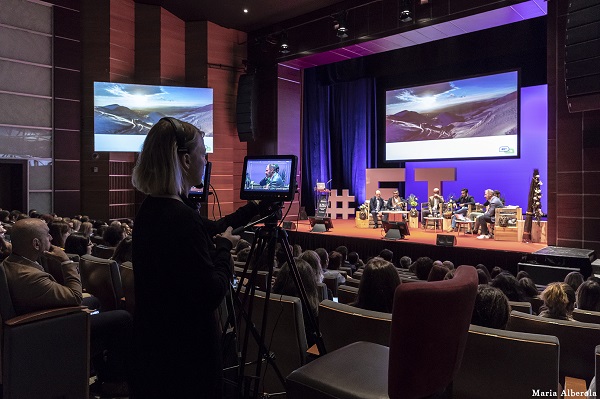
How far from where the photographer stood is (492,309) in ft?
6.82

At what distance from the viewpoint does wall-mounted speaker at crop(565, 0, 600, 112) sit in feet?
16.7

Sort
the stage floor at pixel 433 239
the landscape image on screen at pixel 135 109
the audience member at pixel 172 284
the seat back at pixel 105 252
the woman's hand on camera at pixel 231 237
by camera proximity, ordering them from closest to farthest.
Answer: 1. the audience member at pixel 172 284
2. the woman's hand on camera at pixel 231 237
3. the seat back at pixel 105 252
4. the stage floor at pixel 433 239
5. the landscape image on screen at pixel 135 109

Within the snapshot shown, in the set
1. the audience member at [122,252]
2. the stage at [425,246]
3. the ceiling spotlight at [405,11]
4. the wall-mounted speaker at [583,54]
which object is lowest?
the stage at [425,246]

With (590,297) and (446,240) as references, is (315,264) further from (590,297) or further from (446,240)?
(446,240)

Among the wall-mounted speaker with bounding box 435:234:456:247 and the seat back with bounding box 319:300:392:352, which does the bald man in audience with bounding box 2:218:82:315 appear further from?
the wall-mounted speaker with bounding box 435:234:456:247

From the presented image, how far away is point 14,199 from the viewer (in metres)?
8.82

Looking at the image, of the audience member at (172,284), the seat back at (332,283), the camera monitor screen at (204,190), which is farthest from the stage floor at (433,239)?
the audience member at (172,284)

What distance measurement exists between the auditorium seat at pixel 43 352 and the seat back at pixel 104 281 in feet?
2.45

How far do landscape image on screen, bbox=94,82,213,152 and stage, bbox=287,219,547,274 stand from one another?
147 inches

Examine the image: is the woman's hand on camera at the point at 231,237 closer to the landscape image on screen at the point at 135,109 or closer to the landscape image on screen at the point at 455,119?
the landscape image on screen at the point at 135,109

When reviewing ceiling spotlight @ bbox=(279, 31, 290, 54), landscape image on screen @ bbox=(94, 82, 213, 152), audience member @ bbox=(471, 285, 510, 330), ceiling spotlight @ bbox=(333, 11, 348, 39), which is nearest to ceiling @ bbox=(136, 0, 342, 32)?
ceiling spotlight @ bbox=(279, 31, 290, 54)

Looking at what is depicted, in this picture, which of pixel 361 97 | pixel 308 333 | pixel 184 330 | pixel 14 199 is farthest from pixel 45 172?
pixel 184 330

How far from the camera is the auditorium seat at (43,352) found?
1991 mm

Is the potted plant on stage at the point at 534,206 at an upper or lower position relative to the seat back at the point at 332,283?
upper
